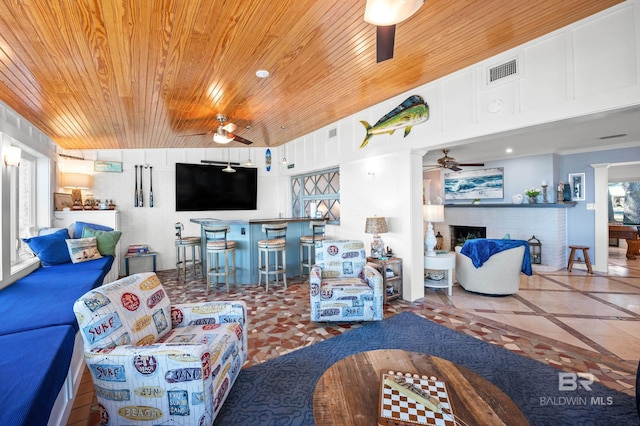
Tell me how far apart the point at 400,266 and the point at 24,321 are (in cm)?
385

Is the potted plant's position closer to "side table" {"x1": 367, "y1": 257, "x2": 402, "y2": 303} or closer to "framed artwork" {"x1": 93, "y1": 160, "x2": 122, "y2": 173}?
"side table" {"x1": 367, "y1": 257, "x2": 402, "y2": 303}

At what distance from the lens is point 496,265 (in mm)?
4055

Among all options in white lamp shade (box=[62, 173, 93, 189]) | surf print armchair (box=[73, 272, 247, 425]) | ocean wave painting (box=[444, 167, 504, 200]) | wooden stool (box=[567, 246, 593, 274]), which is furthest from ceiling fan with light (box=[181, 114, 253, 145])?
wooden stool (box=[567, 246, 593, 274])

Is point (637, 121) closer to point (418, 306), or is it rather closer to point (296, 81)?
point (418, 306)

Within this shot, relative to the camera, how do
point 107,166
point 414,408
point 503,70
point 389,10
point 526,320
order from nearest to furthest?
point 414,408, point 389,10, point 503,70, point 526,320, point 107,166

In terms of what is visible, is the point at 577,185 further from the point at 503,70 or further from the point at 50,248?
the point at 50,248

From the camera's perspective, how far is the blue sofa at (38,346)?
1192mm

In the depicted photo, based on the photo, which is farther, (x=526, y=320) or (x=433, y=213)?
→ (x=433, y=213)

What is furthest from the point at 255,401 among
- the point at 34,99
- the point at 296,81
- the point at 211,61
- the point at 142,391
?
the point at 34,99

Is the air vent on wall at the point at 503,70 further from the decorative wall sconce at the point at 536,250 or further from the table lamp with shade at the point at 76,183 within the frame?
the table lamp with shade at the point at 76,183

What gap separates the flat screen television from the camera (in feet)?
20.8

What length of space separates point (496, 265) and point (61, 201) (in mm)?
7382

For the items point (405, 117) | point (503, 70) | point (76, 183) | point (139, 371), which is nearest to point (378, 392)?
point (139, 371)

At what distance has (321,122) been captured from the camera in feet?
16.7
